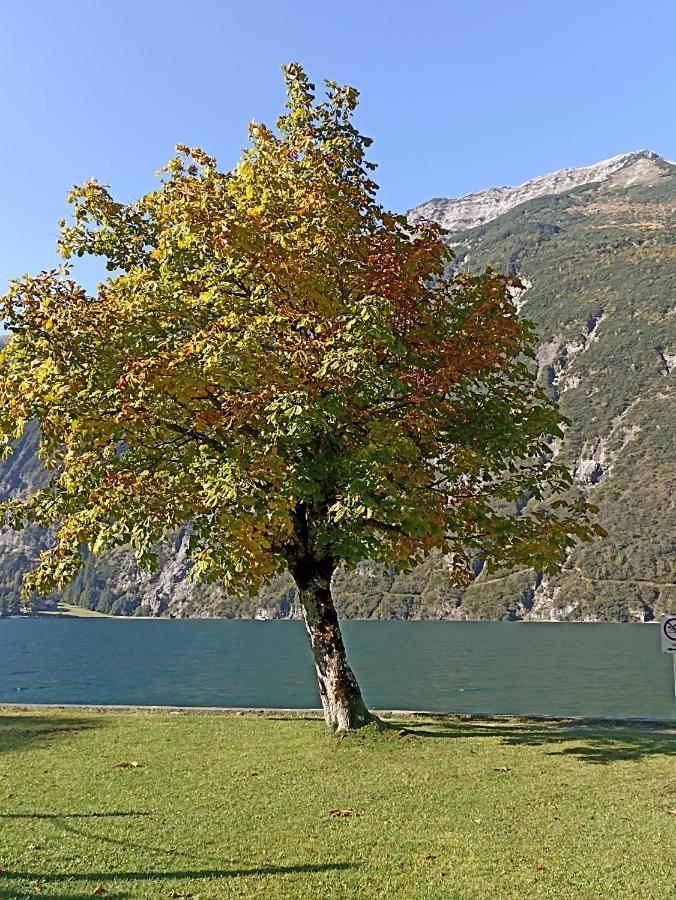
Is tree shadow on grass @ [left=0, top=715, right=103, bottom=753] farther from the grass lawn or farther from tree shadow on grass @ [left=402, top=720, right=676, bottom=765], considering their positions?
tree shadow on grass @ [left=402, top=720, right=676, bottom=765]

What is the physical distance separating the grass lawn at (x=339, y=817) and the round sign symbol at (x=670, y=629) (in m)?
2.55

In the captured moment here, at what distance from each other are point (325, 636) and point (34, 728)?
845 cm

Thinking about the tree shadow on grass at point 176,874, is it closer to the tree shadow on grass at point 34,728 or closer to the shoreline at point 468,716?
the tree shadow on grass at point 34,728

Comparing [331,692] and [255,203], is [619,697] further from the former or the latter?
[255,203]

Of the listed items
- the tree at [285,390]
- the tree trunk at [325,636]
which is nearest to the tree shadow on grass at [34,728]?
the tree at [285,390]

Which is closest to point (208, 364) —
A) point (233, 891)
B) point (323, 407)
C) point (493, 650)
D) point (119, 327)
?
point (323, 407)

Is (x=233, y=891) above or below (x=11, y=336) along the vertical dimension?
below

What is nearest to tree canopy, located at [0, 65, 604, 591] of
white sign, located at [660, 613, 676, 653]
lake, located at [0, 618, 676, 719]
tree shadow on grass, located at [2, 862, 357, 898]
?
white sign, located at [660, 613, 676, 653]

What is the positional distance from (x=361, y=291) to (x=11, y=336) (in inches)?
298

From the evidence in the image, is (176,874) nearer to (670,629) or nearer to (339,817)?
(339,817)

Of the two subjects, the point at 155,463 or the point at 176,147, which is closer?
the point at 155,463

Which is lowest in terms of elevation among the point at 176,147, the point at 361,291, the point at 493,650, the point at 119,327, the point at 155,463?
the point at 493,650

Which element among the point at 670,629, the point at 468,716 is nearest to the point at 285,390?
the point at 670,629

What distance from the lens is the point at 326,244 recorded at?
1595 cm
